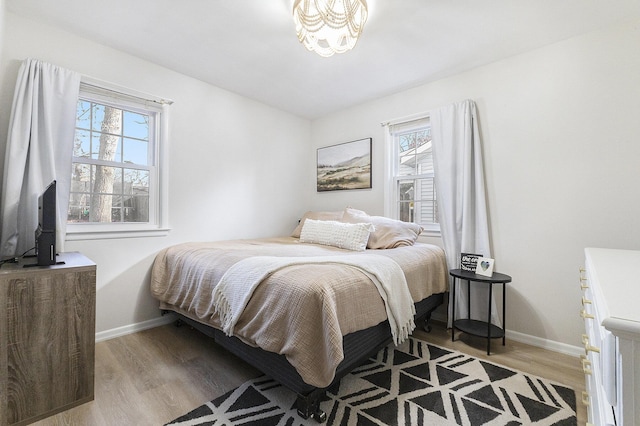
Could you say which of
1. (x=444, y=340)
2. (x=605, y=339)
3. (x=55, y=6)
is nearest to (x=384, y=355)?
(x=444, y=340)

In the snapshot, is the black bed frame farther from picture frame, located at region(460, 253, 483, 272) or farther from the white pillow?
picture frame, located at region(460, 253, 483, 272)

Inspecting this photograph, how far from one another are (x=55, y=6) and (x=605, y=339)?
127 inches

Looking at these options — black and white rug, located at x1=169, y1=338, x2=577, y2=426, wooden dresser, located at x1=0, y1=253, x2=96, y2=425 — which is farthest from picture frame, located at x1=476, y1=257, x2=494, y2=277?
wooden dresser, located at x1=0, y1=253, x2=96, y2=425

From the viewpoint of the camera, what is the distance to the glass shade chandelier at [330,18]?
1.70 m

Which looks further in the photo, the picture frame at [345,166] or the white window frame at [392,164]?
the picture frame at [345,166]

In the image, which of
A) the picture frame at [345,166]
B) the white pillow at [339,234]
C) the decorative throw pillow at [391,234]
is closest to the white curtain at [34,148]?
the white pillow at [339,234]

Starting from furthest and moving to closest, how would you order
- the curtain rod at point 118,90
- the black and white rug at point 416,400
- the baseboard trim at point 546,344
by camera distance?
the curtain rod at point 118,90 → the baseboard trim at point 546,344 → the black and white rug at point 416,400

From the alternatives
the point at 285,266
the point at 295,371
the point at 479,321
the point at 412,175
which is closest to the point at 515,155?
the point at 412,175

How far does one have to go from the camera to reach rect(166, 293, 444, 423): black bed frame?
4.45 ft

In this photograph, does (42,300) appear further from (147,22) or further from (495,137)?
(495,137)

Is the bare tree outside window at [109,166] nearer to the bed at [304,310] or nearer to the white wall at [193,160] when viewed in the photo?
the white wall at [193,160]

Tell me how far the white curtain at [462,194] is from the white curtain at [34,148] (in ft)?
10.3

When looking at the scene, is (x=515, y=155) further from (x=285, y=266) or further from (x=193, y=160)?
(x=193, y=160)

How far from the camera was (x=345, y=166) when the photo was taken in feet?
11.9
